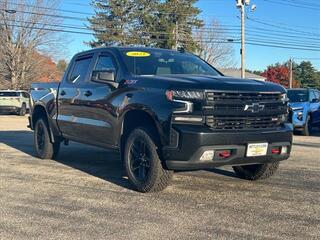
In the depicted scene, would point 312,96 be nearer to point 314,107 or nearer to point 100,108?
point 314,107

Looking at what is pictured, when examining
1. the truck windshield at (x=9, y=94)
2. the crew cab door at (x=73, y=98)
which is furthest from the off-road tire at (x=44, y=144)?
the truck windshield at (x=9, y=94)

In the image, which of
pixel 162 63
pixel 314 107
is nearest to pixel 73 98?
pixel 162 63

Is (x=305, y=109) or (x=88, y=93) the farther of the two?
(x=305, y=109)

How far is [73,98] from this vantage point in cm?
817

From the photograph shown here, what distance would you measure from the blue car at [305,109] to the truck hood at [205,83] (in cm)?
962

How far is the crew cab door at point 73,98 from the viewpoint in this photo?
8.02 meters

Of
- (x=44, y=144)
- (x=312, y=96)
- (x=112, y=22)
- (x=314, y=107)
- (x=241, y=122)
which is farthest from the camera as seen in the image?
(x=112, y=22)

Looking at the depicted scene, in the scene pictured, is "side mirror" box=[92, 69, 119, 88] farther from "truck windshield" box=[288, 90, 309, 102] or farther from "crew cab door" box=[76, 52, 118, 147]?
"truck windshield" box=[288, 90, 309, 102]

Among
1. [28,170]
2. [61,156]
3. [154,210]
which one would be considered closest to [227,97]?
[154,210]

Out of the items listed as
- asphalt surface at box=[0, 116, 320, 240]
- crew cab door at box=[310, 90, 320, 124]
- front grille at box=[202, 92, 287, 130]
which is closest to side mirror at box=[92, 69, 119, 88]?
asphalt surface at box=[0, 116, 320, 240]

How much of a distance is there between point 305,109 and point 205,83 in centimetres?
1104

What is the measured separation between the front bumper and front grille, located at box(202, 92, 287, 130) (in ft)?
0.36

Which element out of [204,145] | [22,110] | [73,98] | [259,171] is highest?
[73,98]

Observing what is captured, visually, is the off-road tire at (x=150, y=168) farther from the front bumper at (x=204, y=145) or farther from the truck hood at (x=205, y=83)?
the truck hood at (x=205, y=83)
